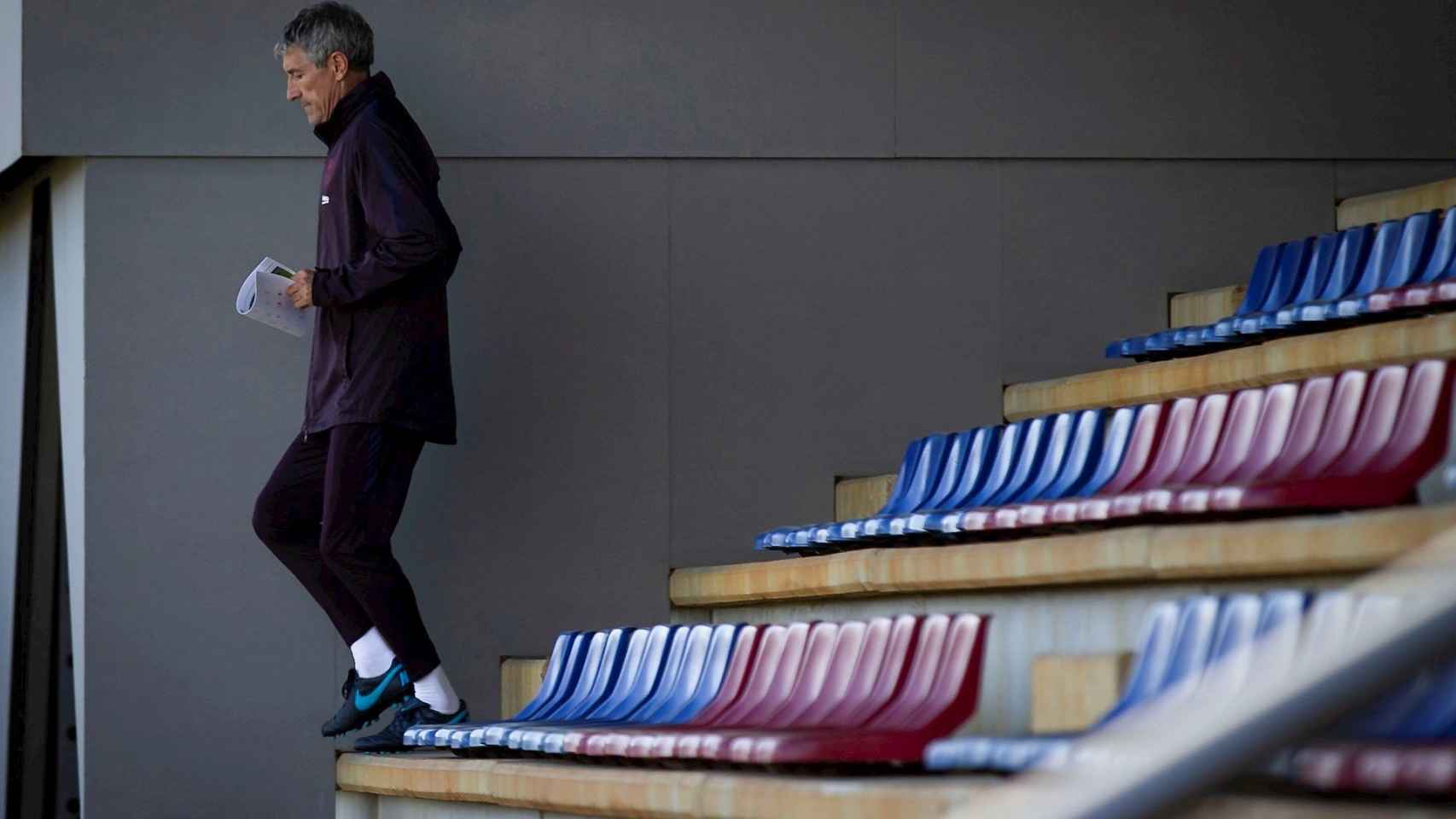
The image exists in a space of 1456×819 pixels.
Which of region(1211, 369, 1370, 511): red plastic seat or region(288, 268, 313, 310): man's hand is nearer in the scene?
region(1211, 369, 1370, 511): red plastic seat

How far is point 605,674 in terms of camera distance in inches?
81.6

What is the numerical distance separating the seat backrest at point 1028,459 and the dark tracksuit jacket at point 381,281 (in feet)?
2.08

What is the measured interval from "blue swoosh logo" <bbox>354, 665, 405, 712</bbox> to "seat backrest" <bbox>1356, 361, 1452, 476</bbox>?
3.74 ft

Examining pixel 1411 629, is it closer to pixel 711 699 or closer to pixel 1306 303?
pixel 711 699

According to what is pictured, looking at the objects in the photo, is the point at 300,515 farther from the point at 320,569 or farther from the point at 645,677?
the point at 645,677

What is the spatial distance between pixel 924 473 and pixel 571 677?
434 mm

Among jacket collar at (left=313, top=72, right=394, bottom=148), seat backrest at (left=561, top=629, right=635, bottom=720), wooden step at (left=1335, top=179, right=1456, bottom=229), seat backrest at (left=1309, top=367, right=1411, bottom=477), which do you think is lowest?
seat backrest at (left=561, top=629, right=635, bottom=720)

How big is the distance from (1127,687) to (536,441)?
136cm

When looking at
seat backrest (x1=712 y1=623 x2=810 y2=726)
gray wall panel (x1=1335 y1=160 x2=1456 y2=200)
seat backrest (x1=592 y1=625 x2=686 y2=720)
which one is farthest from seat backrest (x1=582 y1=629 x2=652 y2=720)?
gray wall panel (x1=1335 y1=160 x2=1456 y2=200)

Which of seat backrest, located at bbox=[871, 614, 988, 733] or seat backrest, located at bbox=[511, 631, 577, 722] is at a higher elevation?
seat backrest, located at bbox=[871, 614, 988, 733]

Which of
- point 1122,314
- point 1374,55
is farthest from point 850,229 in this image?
point 1374,55

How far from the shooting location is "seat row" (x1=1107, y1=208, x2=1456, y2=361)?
6.25 ft

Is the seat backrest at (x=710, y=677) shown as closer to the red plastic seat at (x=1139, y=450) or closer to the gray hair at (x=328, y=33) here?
the red plastic seat at (x=1139, y=450)

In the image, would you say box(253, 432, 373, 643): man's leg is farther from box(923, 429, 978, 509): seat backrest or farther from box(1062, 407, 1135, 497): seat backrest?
box(1062, 407, 1135, 497): seat backrest
